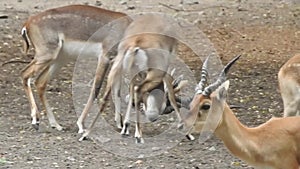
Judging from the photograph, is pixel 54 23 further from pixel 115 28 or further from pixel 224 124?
pixel 224 124

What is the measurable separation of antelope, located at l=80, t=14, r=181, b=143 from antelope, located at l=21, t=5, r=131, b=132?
0.18 metres

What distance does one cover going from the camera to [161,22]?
8.20 m

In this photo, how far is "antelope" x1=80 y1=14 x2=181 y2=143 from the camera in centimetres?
770

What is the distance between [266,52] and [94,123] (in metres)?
4.20

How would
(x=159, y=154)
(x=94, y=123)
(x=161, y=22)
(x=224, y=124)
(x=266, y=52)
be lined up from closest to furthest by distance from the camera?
(x=224, y=124) < (x=159, y=154) < (x=94, y=123) < (x=161, y=22) < (x=266, y=52)

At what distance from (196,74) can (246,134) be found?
13.3ft

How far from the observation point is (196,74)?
33.0 ft

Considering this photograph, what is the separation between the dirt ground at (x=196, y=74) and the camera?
6918 millimetres

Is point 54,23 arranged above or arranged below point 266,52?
above

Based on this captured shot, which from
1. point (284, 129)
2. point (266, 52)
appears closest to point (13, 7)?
point (266, 52)

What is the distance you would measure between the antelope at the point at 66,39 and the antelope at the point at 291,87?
157 centimetres

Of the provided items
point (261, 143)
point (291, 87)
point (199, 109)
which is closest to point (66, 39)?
point (291, 87)

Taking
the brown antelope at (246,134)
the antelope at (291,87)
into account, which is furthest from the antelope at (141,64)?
the brown antelope at (246,134)

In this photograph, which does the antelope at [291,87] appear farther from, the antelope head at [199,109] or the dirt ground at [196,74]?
the antelope head at [199,109]
